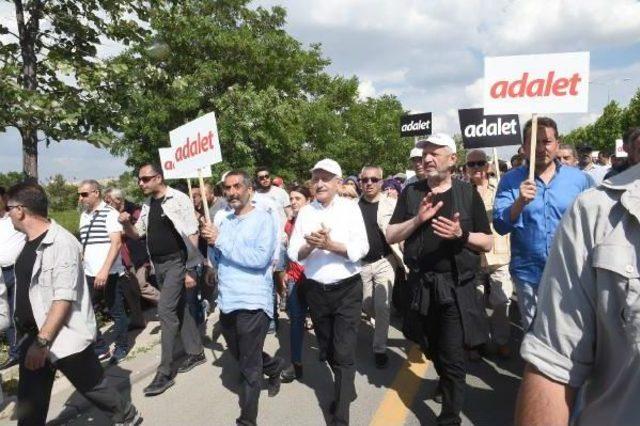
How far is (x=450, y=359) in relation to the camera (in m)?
3.51

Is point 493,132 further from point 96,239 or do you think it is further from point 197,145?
point 96,239

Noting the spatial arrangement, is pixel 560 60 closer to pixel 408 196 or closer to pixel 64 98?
pixel 408 196

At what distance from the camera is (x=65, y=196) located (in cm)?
4181

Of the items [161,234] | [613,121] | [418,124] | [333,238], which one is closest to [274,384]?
[333,238]

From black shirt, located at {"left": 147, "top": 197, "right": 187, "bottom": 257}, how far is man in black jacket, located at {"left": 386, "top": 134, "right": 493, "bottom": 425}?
238cm

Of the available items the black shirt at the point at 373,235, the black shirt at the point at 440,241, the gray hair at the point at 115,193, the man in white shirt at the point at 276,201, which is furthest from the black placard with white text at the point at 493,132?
the gray hair at the point at 115,193

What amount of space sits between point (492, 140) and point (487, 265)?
10.5ft

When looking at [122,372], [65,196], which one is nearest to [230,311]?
[122,372]

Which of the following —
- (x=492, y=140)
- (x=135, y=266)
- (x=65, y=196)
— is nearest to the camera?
(x=135, y=266)

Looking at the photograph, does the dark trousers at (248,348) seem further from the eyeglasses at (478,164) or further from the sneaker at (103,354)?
the eyeglasses at (478,164)

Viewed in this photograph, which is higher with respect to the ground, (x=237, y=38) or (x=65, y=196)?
(x=237, y=38)

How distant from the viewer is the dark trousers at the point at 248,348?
A: 3.62 m

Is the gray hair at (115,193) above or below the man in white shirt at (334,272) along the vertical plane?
above

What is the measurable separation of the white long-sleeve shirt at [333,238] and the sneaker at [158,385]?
1.75m
